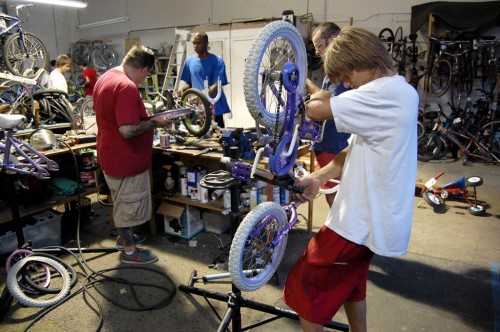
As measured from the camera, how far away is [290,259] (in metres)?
2.66

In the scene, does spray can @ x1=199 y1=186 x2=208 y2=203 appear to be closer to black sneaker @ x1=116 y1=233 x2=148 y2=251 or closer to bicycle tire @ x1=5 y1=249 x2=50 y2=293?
black sneaker @ x1=116 y1=233 x2=148 y2=251

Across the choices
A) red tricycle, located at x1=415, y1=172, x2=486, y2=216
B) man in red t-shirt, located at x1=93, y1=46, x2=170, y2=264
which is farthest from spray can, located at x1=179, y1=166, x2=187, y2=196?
red tricycle, located at x1=415, y1=172, x2=486, y2=216

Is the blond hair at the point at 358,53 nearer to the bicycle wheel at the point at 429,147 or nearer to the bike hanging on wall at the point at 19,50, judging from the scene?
the bike hanging on wall at the point at 19,50

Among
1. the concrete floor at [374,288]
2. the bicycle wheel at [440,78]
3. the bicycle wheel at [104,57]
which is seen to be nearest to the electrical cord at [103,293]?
the concrete floor at [374,288]

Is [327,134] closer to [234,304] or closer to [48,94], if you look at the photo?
[234,304]

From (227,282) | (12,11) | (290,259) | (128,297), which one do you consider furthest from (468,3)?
(12,11)

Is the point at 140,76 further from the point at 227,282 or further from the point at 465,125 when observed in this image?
Result: the point at 465,125

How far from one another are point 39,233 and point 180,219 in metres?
1.10

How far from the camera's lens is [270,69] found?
4.65ft

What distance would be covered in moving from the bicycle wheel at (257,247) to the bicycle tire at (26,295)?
1249 millimetres

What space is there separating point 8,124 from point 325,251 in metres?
1.84

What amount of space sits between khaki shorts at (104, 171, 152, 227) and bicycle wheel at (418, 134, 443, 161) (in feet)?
15.6

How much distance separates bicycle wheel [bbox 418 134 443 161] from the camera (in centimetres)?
572

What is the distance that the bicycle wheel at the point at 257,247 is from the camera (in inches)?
57.9
